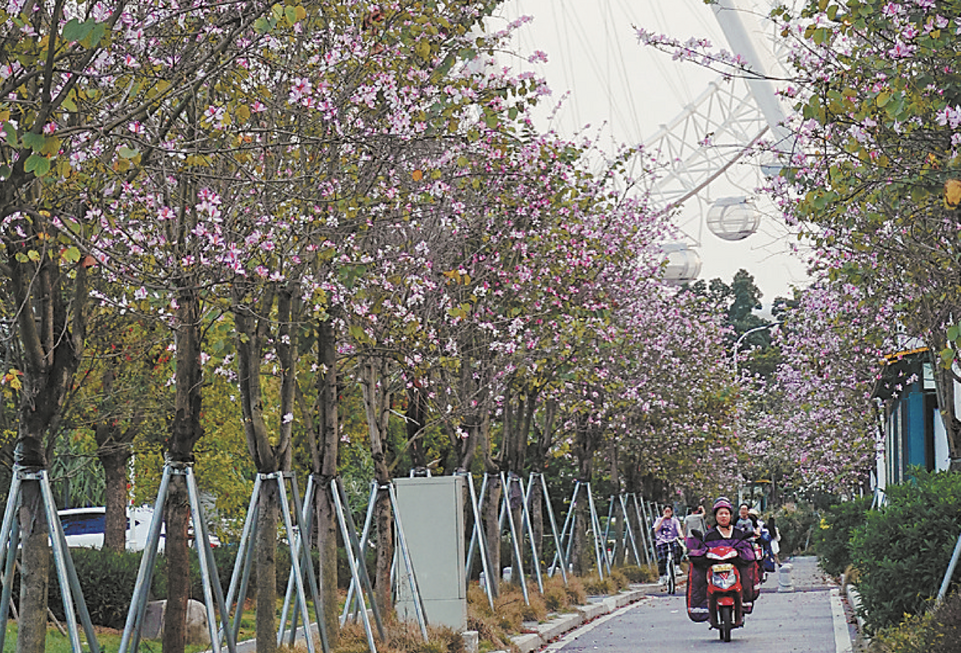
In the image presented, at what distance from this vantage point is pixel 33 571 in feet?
27.8

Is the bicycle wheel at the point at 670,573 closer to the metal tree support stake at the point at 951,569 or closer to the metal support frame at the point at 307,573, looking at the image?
the metal support frame at the point at 307,573

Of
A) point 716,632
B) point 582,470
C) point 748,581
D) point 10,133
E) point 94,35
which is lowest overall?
point 716,632

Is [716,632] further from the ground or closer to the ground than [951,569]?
closer to the ground

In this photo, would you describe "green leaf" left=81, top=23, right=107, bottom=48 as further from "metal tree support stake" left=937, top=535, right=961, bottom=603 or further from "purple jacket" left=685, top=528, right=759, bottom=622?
"purple jacket" left=685, top=528, right=759, bottom=622

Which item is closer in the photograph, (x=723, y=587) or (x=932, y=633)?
(x=932, y=633)

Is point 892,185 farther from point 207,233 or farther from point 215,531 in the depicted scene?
point 215,531

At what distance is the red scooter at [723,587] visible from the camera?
658 inches

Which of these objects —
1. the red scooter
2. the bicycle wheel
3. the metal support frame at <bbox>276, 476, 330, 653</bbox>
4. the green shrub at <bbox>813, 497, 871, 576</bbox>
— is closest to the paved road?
the red scooter

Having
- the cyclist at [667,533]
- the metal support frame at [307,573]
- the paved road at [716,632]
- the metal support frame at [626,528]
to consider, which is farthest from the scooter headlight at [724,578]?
the metal support frame at [626,528]

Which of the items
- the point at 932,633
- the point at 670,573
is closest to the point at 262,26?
the point at 932,633

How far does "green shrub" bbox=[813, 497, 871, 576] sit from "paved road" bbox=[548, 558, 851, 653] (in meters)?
3.58

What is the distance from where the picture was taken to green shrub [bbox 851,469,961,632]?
12.6 metres

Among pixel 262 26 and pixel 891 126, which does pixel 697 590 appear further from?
pixel 262 26

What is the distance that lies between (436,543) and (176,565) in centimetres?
501
